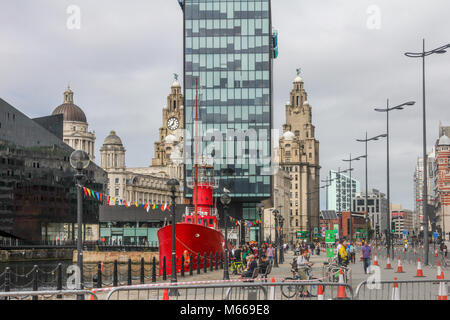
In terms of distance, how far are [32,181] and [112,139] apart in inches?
4040

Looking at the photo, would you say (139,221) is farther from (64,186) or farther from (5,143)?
(5,143)

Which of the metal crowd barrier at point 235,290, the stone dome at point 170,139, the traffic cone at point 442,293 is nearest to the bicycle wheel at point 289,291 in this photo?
the metal crowd barrier at point 235,290

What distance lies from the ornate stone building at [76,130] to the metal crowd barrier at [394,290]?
173 meters

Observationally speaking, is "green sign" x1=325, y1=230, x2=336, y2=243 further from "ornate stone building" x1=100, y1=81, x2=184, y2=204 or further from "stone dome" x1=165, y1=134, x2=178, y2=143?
"stone dome" x1=165, y1=134, x2=178, y2=143

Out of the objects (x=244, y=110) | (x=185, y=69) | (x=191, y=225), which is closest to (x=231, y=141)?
(x=244, y=110)

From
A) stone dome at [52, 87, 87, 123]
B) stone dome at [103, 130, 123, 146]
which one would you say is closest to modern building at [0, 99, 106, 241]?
stone dome at [103, 130, 123, 146]

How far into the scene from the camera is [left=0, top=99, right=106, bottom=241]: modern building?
6744 centimetres

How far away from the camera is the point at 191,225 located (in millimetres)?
44281

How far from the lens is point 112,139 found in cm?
17500

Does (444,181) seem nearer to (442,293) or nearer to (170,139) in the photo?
(170,139)

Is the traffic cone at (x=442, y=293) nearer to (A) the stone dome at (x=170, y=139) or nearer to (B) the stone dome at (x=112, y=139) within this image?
(B) the stone dome at (x=112, y=139)

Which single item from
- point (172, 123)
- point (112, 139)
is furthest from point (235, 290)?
point (172, 123)
